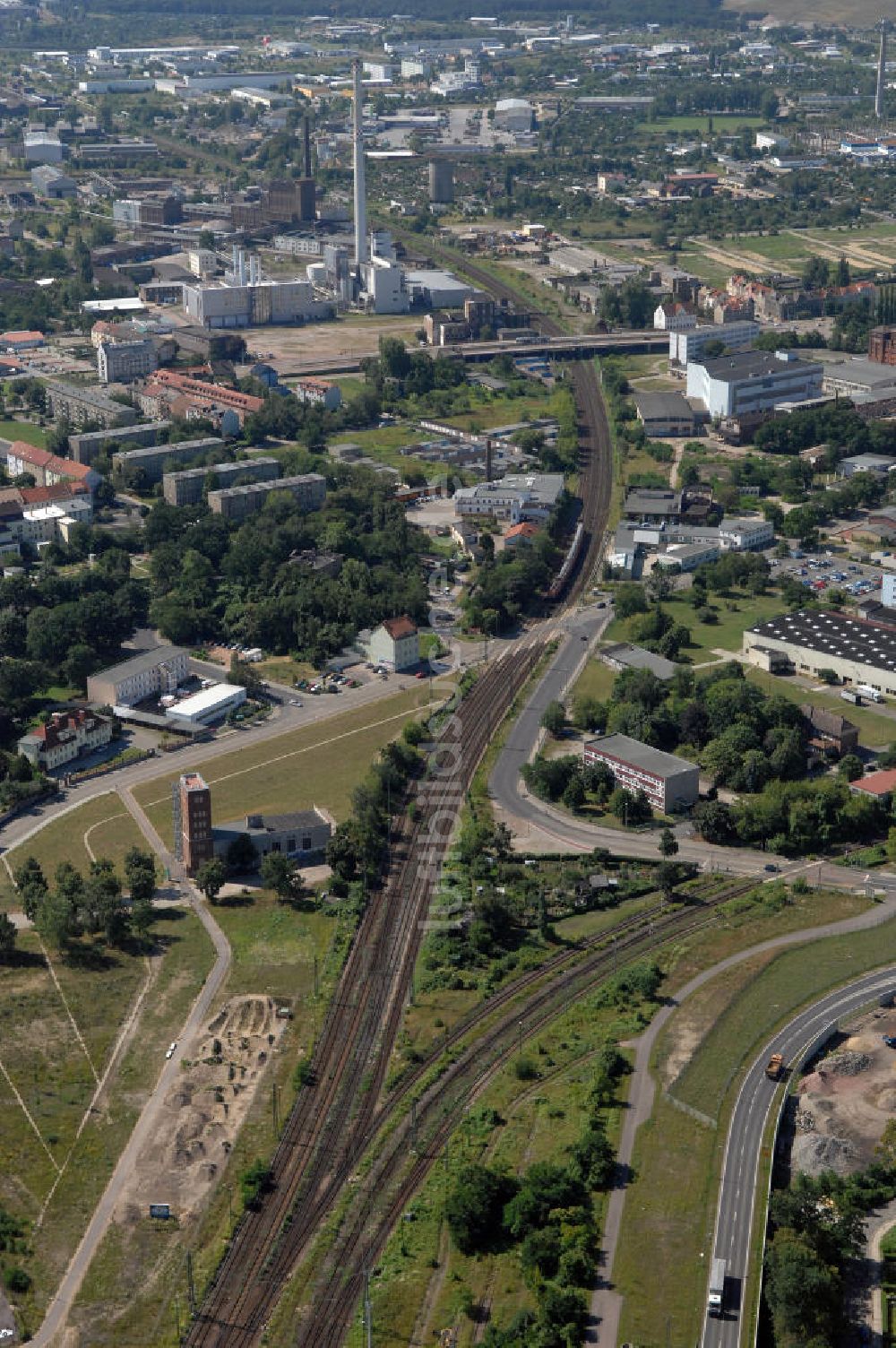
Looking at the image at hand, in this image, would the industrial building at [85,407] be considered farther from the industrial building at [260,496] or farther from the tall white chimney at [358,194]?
the tall white chimney at [358,194]

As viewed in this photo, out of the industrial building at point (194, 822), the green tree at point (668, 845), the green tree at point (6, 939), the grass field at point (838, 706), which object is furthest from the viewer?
the grass field at point (838, 706)

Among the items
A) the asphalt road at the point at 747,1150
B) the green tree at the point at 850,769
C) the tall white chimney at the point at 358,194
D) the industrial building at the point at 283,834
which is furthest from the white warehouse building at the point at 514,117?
the asphalt road at the point at 747,1150

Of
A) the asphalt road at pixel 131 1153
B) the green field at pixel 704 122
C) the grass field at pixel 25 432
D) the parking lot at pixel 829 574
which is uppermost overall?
the green field at pixel 704 122

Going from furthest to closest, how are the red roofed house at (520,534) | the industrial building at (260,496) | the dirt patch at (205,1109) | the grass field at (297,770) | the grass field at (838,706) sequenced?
the industrial building at (260,496) < the red roofed house at (520,534) < the grass field at (838,706) < the grass field at (297,770) < the dirt patch at (205,1109)

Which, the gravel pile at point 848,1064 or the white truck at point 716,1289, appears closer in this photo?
the white truck at point 716,1289

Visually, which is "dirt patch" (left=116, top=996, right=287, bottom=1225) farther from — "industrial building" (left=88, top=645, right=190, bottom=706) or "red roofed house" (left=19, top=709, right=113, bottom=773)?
"industrial building" (left=88, top=645, right=190, bottom=706)

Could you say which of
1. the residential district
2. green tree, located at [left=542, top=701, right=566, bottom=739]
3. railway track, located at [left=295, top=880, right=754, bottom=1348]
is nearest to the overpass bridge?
the residential district
